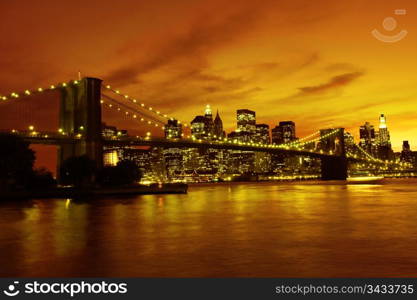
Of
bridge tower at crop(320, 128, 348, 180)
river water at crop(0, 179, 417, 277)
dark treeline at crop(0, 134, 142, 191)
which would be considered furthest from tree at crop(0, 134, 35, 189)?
bridge tower at crop(320, 128, 348, 180)

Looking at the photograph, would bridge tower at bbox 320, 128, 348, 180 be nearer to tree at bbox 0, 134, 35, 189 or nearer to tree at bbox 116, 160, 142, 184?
tree at bbox 116, 160, 142, 184

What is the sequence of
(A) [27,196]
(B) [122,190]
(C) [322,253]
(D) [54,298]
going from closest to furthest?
(D) [54,298], (C) [322,253], (A) [27,196], (B) [122,190]

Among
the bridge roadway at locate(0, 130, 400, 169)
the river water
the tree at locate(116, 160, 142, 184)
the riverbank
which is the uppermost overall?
the bridge roadway at locate(0, 130, 400, 169)

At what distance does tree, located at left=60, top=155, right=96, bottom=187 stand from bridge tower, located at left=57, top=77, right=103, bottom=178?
11.1 ft

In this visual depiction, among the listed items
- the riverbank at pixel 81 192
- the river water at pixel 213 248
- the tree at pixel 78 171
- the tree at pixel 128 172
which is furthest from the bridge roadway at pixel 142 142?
the river water at pixel 213 248

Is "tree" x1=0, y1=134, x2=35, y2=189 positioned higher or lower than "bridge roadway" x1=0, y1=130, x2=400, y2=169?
lower

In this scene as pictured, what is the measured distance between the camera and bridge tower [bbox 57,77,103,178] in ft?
154

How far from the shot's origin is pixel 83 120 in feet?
158

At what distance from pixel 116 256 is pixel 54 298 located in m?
3.24

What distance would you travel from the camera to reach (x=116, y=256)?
944cm

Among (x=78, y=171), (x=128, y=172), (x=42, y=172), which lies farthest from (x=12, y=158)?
(x=128, y=172)

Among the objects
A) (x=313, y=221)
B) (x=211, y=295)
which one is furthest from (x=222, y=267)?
(x=313, y=221)

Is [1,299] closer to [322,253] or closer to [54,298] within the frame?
[54,298]

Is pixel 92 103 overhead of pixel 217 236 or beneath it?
overhead
